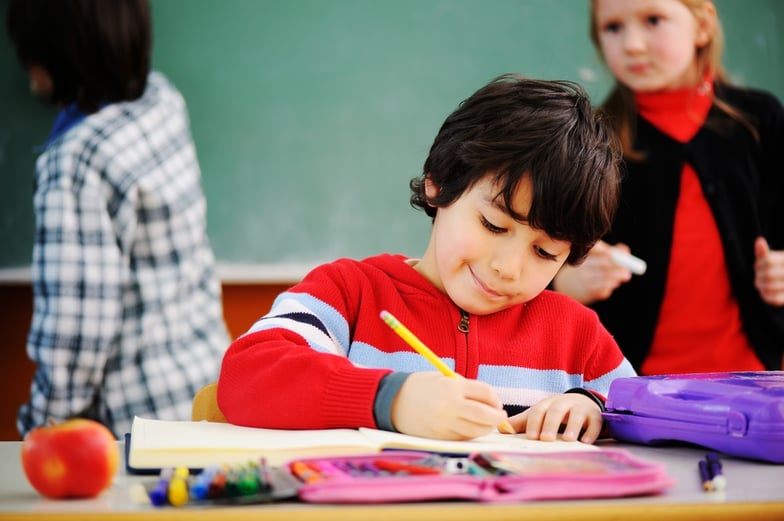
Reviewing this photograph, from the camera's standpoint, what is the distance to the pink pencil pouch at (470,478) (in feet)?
2.31

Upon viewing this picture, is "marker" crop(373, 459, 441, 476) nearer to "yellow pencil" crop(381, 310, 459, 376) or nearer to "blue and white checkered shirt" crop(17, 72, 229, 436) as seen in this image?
"yellow pencil" crop(381, 310, 459, 376)

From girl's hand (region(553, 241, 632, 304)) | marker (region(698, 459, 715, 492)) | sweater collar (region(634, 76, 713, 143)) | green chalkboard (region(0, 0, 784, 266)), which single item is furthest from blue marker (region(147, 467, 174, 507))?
green chalkboard (region(0, 0, 784, 266))

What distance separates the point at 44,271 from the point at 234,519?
1.53 m

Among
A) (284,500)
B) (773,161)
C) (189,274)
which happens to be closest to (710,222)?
(773,161)

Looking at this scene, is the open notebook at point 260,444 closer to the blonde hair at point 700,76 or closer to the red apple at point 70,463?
the red apple at point 70,463

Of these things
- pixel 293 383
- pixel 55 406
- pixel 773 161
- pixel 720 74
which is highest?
pixel 720 74

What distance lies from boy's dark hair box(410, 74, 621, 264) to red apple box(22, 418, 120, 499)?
0.63 meters

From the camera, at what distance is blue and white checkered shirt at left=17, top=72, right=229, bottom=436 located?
2.04m

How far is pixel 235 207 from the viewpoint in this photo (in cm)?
267

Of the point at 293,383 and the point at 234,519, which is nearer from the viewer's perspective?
the point at 234,519

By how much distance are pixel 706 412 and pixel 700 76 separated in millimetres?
1370

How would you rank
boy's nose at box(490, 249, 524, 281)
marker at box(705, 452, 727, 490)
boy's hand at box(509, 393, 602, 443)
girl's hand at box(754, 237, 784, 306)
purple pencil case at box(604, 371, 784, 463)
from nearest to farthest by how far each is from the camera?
marker at box(705, 452, 727, 490) → purple pencil case at box(604, 371, 784, 463) → boy's hand at box(509, 393, 602, 443) → boy's nose at box(490, 249, 524, 281) → girl's hand at box(754, 237, 784, 306)

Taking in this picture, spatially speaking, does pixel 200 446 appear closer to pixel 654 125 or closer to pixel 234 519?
pixel 234 519

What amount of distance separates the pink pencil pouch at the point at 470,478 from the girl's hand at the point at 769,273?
4.27ft
